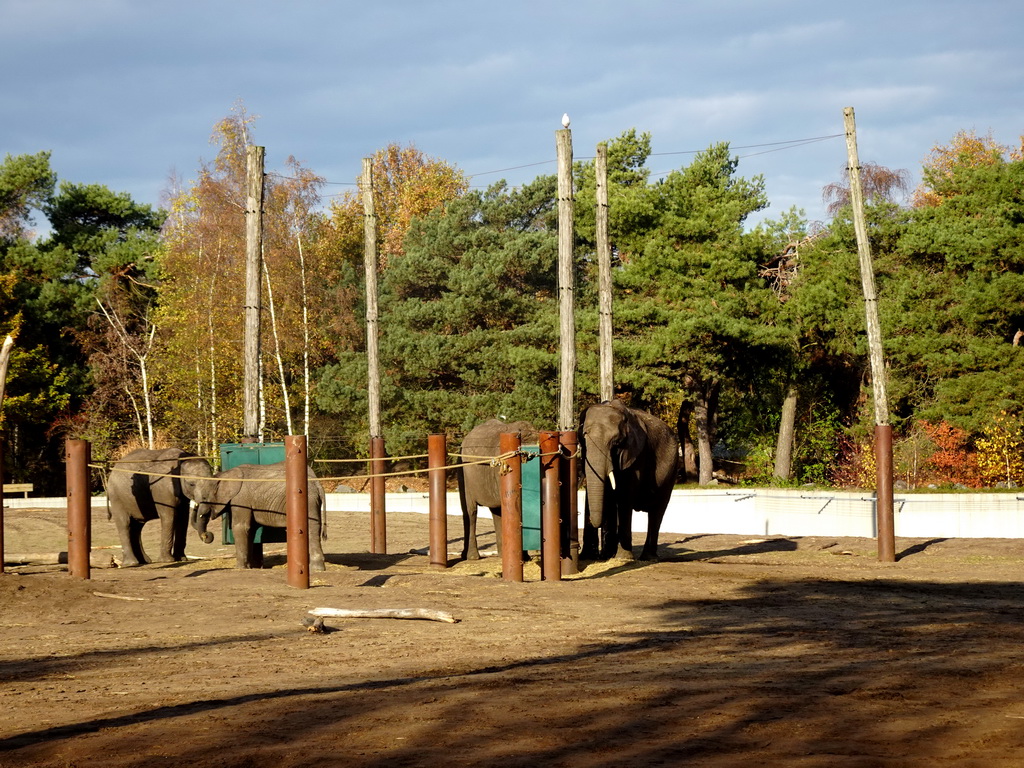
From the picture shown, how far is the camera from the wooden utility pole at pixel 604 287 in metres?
21.7

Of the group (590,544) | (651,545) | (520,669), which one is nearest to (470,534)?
(590,544)

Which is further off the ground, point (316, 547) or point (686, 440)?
point (686, 440)

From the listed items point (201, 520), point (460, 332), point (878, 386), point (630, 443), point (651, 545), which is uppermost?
point (460, 332)

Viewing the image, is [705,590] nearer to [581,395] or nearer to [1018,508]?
[1018,508]

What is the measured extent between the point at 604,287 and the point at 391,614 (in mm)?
11775

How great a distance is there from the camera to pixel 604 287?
22484 millimetres

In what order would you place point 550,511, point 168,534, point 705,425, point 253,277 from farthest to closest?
point 705,425
point 253,277
point 168,534
point 550,511

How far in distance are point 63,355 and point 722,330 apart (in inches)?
1050

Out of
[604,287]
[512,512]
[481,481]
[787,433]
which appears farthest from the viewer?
[787,433]

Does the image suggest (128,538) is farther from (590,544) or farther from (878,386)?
(878,386)

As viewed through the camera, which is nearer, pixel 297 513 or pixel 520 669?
pixel 520 669

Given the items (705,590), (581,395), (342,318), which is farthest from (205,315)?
(705,590)

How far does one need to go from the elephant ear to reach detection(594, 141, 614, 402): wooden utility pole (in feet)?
9.97

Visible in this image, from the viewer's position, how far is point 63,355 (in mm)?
48094
